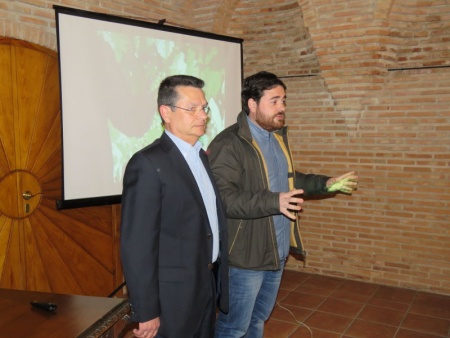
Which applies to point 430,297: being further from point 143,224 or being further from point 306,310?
point 143,224

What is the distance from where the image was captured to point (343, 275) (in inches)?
196

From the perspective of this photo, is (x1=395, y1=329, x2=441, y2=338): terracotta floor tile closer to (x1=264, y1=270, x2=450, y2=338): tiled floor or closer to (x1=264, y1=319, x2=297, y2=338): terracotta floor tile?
(x1=264, y1=270, x2=450, y2=338): tiled floor

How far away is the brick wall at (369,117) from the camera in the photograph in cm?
432

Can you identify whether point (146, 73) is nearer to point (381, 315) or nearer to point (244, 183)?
point (244, 183)

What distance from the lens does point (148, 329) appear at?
1.79m

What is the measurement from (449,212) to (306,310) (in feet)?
5.86

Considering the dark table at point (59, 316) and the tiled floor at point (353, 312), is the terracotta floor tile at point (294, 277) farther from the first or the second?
the dark table at point (59, 316)

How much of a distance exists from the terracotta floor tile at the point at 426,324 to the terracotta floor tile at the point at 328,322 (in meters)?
0.51

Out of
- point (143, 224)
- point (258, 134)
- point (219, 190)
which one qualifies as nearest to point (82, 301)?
point (143, 224)

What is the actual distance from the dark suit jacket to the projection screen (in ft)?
5.38

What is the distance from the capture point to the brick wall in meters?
4.32

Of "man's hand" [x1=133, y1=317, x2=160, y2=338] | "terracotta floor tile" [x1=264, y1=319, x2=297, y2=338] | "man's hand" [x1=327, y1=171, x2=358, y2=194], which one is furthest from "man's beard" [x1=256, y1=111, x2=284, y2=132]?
"terracotta floor tile" [x1=264, y1=319, x2=297, y2=338]

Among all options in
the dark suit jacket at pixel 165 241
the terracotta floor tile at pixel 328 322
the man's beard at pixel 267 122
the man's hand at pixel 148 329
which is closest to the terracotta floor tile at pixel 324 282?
the terracotta floor tile at pixel 328 322

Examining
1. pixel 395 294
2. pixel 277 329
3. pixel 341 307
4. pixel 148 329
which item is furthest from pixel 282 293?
pixel 148 329
